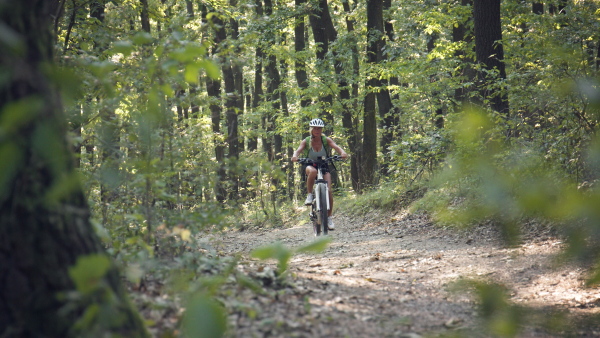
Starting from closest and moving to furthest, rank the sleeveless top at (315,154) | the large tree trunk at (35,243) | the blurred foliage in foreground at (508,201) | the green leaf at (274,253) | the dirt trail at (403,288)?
the blurred foliage in foreground at (508,201)
the green leaf at (274,253)
the large tree trunk at (35,243)
the dirt trail at (403,288)
the sleeveless top at (315,154)

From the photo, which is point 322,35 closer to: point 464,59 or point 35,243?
point 464,59

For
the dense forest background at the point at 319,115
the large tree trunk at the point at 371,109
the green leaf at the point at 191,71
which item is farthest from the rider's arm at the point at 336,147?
the green leaf at the point at 191,71

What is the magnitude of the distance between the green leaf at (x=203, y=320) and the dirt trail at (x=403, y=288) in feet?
2.67

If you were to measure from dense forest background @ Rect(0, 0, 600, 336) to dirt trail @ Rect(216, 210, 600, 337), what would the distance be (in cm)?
20

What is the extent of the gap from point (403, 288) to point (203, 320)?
4.14 metres

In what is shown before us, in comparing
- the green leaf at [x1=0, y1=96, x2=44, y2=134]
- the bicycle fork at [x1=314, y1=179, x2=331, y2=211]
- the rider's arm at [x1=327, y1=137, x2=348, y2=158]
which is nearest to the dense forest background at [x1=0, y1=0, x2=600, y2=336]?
the green leaf at [x1=0, y1=96, x2=44, y2=134]

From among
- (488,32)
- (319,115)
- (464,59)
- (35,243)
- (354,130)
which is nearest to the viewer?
(35,243)

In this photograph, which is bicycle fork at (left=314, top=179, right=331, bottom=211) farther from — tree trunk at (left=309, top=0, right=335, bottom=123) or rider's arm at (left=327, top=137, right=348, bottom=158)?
tree trunk at (left=309, top=0, right=335, bottom=123)

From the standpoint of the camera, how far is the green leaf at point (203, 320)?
1425mm

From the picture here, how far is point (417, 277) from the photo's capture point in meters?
5.97

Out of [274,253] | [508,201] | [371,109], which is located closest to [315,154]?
[371,109]

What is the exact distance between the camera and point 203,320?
4.72 feet

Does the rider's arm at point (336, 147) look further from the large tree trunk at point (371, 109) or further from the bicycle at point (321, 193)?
the large tree trunk at point (371, 109)

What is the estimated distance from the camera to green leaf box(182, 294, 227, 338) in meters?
1.43
